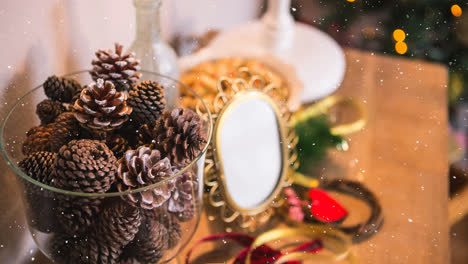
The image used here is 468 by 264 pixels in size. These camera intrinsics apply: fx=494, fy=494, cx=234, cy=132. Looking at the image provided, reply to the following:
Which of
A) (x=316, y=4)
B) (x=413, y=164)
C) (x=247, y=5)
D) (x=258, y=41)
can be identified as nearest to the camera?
(x=413, y=164)

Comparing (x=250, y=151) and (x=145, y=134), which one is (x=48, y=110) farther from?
(x=250, y=151)

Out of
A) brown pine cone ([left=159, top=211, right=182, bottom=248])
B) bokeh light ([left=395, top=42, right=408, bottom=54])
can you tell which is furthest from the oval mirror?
bokeh light ([left=395, top=42, right=408, bottom=54])

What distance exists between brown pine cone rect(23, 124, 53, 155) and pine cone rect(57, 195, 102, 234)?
0.23ft

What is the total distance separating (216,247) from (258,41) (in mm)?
419

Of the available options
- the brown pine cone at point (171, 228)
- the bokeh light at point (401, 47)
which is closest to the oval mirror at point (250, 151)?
the brown pine cone at point (171, 228)

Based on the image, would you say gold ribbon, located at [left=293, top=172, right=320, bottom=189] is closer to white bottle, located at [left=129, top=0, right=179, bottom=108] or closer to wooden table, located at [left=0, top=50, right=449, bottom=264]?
wooden table, located at [left=0, top=50, right=449, bottom=264]

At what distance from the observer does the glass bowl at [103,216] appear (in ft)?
1.26

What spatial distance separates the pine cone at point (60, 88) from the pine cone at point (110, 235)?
5.2 inches

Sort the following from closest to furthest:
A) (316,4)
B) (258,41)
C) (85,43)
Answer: (85,43)
(258,41)
(316,4)

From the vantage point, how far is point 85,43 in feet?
1.83

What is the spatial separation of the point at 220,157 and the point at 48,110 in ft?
0.60

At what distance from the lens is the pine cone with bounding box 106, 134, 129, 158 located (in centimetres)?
42

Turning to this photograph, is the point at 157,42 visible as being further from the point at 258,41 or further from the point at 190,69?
the point at 258,41

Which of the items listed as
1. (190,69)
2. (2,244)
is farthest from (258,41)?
(2,244)
